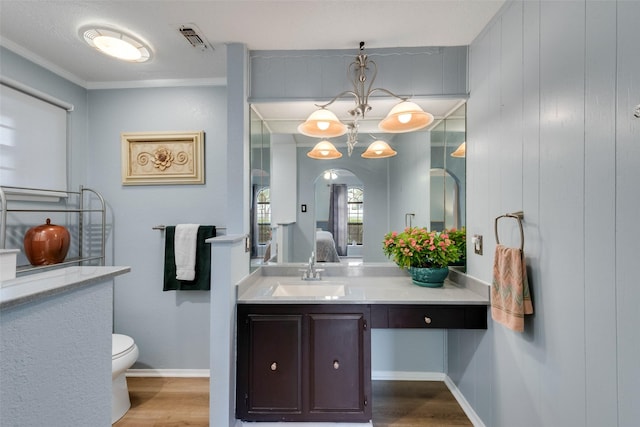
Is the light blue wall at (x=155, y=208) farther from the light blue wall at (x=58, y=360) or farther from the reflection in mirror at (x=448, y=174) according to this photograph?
the reflection in mirror at (x=448, y=174)

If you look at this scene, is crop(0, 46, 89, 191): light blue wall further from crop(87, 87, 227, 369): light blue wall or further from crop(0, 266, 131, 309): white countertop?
crop(0, 266, 131, 309): white countertop

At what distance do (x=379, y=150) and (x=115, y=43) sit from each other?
183 centimetres

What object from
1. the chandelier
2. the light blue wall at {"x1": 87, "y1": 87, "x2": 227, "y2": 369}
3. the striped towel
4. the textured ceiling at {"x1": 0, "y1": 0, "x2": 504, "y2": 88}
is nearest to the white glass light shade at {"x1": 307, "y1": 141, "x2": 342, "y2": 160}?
the chandelier

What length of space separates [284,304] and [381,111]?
1.51 meters

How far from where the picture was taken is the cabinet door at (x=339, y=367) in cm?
154

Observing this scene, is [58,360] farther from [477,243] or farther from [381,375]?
[381,375]

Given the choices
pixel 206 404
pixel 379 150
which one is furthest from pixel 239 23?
pixel 206 404

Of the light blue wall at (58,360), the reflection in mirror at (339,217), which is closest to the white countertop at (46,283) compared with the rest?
the light blue wall at (58,360)

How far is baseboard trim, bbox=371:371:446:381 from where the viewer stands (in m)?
2.14

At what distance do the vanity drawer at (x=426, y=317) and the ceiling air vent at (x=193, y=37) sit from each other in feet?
6.50

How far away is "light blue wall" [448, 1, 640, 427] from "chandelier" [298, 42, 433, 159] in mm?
439

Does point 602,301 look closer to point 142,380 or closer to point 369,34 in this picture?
point 369,34

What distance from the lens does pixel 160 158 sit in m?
2.19

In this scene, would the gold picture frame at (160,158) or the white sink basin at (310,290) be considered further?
the gold picture frame at (160,158)
